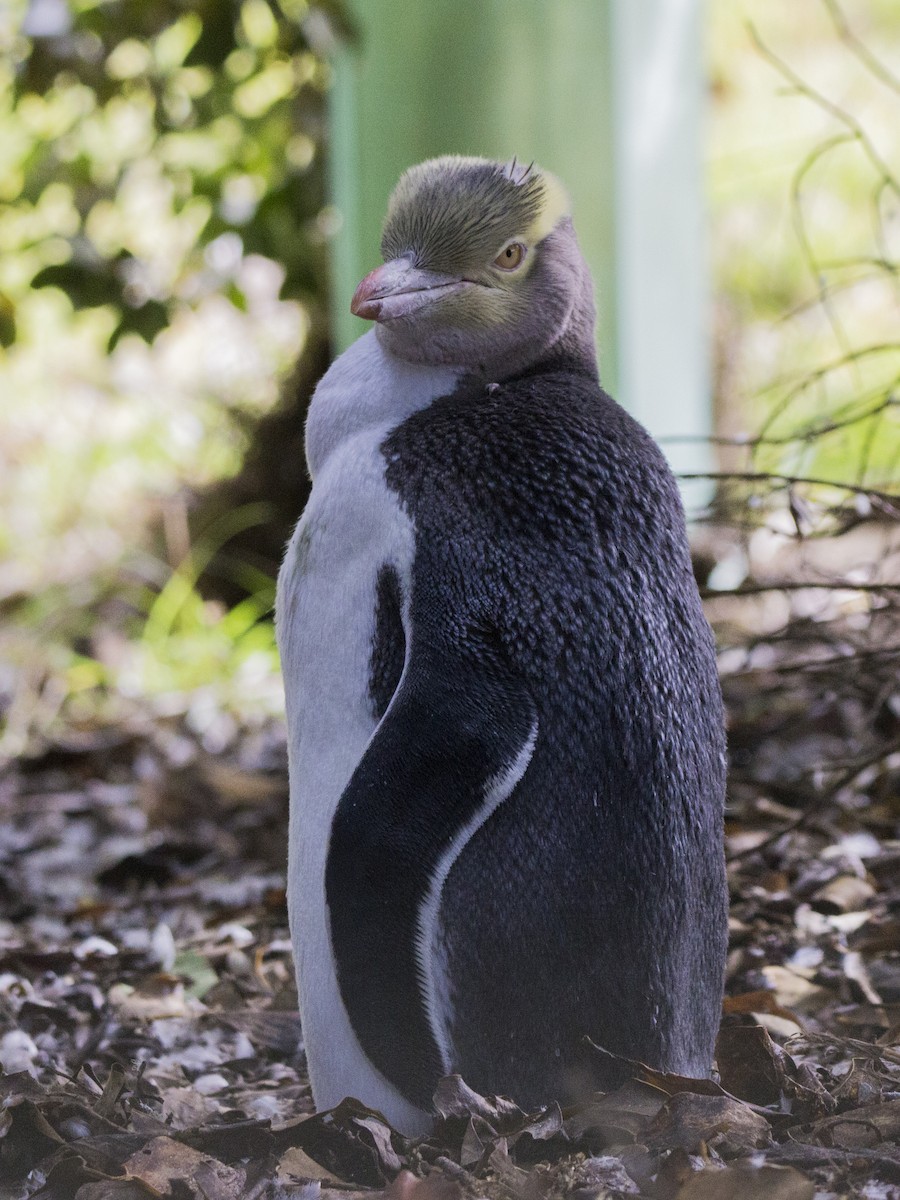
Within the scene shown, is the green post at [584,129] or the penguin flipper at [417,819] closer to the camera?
the penguin flipper at [417,819]

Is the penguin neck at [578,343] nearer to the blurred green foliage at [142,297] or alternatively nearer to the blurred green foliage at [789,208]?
the blurred green foliage at [142,297]

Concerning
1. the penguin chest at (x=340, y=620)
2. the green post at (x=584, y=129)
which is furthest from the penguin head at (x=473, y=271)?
the green post at (x=584, y=129)

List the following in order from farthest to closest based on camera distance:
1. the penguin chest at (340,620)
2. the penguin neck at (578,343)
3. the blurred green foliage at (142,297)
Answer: the blurred green foliage at (142,297), the penguin neck at (578,343), the penguin chest at (340,620)

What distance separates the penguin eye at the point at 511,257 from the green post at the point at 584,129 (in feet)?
6.16

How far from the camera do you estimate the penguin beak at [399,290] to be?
1685 mm

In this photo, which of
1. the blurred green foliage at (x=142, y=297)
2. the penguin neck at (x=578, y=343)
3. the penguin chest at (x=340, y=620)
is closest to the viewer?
the penguin chest at (x=340, y=620)

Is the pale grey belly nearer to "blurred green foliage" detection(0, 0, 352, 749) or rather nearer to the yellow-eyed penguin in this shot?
the yellow-eyed penguin

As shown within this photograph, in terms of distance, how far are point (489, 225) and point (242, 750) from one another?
2939mm

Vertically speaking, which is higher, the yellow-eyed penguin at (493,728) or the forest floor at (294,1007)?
the yellow-eyed penguin at (493,728)

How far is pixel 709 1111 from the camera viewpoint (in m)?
1.59

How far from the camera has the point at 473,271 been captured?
1.73 metres

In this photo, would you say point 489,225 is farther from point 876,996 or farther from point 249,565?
point 249,565

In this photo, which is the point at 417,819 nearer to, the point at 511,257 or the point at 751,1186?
the point at 751,1186

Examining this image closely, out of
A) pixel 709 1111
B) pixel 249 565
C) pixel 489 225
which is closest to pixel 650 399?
pixel 249 565
